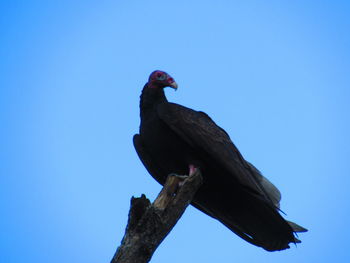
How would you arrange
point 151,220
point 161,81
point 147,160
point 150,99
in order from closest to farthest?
point 151,220
point 147,160
point 150,99
point 161,81

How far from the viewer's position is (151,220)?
10.3 feet

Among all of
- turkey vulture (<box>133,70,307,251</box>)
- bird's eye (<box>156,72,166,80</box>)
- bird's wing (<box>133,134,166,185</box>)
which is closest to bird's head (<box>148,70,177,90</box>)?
bird's eye (<box>156,72,166,80</box>)

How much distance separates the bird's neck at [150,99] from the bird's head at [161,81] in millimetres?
56

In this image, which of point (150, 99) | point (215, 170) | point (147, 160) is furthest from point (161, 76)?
point (215, 170)

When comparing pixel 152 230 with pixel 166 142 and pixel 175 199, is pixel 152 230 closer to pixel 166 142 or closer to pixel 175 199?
pixel 175 199

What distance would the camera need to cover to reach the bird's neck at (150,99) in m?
5.07

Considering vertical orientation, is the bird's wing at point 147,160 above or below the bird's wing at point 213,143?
below

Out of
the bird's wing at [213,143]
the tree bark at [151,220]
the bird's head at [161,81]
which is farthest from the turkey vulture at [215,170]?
the tree bark at [151,220]

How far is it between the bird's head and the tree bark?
2007 millimetres

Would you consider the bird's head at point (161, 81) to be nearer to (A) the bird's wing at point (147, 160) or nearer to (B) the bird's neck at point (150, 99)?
(B) the bird's neck at point (150, 99)

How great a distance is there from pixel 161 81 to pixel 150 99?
13.2 inches

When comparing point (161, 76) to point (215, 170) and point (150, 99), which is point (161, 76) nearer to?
point (150, 99)

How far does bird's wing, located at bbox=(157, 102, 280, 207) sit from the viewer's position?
4.36 meters

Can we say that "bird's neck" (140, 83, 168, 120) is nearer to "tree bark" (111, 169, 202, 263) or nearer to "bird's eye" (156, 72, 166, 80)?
"bird's eye" (156, 72, 166, 80)
